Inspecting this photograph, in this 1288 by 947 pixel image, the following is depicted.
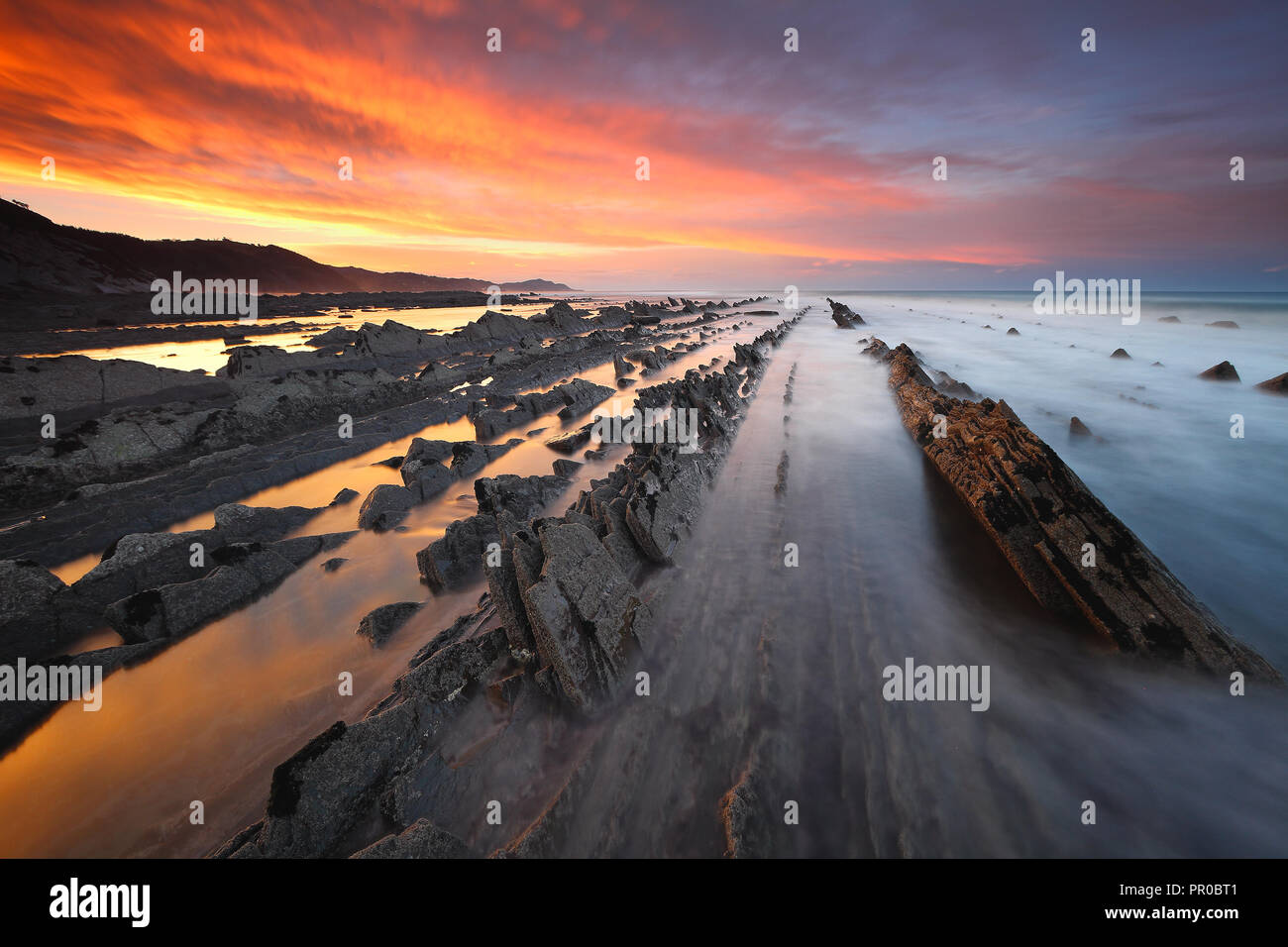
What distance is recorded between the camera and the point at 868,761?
4414 millimetres

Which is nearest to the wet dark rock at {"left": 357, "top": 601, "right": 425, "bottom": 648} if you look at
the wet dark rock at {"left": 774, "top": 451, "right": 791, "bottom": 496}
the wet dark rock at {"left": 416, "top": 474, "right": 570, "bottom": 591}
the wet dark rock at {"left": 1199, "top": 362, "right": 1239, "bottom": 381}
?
the wet dark rock at {"left": 416, "top": 474, "right": 570, "bottom": 591}

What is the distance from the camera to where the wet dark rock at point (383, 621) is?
244 inches

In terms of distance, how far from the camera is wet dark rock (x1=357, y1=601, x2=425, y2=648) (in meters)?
6.19

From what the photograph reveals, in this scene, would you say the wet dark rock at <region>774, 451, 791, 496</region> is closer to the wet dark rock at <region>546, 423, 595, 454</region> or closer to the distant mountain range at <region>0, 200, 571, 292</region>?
the wet dark rock at <region>546, 423, 595, 454</region>

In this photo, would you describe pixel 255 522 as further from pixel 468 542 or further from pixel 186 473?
pixel 186 473

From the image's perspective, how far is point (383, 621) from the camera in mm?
6340

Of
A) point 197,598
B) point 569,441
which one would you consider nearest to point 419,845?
point 197,598

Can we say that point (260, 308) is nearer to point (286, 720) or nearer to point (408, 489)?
point (408, 489)

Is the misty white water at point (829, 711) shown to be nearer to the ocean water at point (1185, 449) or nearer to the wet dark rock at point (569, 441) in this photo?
the ocean water at point (1185, 449)

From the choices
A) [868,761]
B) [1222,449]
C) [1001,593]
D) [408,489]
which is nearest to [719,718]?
[868,761]

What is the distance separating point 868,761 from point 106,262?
137 meters

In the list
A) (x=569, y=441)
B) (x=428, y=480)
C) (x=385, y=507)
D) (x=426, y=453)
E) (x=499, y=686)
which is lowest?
(x=499, y=686)
